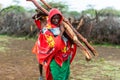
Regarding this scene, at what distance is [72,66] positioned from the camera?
28.6 feet

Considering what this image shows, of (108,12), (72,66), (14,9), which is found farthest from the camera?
(14,9)

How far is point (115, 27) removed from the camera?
46.9 feet

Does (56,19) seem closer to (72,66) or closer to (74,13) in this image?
(72,66)

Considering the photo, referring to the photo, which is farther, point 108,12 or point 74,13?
point 74,13

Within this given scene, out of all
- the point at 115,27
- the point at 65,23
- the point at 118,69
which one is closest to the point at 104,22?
the point at 115,27

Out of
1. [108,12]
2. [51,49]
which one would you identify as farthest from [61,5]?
[51,49]

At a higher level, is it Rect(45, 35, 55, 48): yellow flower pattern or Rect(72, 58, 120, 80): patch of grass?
Rect(45, 35, 55, 48): yellow flower pattern

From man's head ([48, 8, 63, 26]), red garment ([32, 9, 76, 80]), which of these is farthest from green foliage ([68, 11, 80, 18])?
man's head ([48, 8, 63, 26])

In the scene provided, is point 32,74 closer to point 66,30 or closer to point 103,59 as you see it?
point 66,30

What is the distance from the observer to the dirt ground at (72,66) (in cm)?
737

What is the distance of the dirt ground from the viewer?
7.37 m

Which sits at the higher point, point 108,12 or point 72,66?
point 108,12

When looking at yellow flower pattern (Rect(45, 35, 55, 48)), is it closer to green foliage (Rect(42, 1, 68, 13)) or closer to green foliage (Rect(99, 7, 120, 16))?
green foliage (Rect(99, 7, 120, 16))

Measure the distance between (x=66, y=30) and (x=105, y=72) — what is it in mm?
2860
